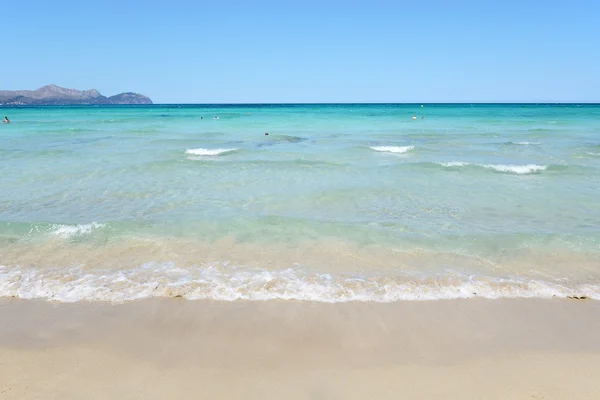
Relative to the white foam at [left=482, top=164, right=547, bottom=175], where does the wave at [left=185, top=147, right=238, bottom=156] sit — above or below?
above

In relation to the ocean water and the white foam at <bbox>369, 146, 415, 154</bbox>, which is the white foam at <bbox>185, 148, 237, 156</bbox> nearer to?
the ocean water

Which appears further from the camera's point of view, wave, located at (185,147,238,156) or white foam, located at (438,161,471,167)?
wave, located at (185,147,238,156)

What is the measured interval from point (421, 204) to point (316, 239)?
364 cm

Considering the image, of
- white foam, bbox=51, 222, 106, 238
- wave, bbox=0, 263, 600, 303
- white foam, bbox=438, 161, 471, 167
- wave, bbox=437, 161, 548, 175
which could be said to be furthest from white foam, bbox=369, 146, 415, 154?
white foam, bbox=51, 222, 106, 238

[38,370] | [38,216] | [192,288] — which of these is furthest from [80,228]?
[38,370]

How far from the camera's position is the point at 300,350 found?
3963 mm

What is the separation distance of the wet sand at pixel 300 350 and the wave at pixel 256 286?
7.9 inches

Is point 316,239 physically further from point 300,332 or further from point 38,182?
point 38,182

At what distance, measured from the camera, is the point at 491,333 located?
4.23 metres

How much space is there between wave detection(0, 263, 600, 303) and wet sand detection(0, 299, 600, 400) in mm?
200

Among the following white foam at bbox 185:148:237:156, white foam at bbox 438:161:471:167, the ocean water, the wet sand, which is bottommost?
the wet sand

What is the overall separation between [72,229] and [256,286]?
4411 millimetres

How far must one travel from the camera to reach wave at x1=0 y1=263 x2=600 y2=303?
5.07m

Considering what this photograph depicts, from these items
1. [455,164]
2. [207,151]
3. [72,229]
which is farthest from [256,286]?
[207,151]
